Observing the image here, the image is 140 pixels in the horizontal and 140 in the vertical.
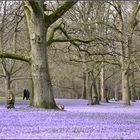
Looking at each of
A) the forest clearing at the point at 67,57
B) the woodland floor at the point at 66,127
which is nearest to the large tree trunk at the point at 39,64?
the forest clearing at the point at 67,57

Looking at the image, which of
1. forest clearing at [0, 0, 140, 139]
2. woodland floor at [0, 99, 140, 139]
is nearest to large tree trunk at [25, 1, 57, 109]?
forest clearing at [0, 0, 140, 139]

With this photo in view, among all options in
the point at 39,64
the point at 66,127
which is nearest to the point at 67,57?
the point at 39,64

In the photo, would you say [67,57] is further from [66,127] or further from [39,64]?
[66,127]

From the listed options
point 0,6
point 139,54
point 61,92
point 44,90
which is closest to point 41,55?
point 44,90

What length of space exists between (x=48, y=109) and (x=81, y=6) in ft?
64.6

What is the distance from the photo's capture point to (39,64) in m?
20.8

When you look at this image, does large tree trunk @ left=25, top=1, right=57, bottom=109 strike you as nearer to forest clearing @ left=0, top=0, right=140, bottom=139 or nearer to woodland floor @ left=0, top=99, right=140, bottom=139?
forest clearing @ left=0, top=0, right=140, bottom=139

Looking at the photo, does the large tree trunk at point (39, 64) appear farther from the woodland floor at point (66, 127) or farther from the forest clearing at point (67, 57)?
the woodland floor at point (66, 127)

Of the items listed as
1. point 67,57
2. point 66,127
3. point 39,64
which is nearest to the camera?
point 66,127

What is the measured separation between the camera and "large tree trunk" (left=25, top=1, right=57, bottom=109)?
20.4 metres

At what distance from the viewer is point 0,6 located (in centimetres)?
3622

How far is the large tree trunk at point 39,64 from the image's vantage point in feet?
66.9

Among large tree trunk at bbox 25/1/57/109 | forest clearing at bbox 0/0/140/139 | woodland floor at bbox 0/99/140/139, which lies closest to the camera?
woodland floor at bbox 0/99/140/139

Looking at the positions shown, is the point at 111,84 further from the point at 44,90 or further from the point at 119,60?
the point at 44,90
